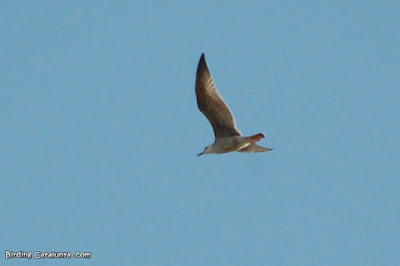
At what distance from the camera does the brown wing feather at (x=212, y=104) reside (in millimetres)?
23453

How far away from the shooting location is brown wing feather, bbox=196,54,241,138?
2345 centimetres

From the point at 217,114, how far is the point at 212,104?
275 mm

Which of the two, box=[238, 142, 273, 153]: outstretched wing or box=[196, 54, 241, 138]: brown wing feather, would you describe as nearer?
box=[196, 54, 241, 138]: brown wing feather

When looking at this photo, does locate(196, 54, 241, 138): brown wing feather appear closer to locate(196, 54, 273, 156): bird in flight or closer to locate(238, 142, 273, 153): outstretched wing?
locate(196, 54, 273, 156): bird in flight

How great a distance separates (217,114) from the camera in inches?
931

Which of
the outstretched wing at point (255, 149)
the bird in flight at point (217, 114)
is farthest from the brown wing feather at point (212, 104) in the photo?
the outstretched wing at point (255, 149)

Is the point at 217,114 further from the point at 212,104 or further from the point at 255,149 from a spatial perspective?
the point at 255,149

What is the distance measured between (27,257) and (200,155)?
416 centimetres

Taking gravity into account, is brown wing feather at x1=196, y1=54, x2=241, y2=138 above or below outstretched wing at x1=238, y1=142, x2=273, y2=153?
above

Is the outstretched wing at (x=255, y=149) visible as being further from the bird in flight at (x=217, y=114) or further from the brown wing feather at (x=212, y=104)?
the brown wing feather at (x=212, y=104)

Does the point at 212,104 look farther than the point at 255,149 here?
No

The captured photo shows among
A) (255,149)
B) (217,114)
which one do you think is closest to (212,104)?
(217,114)

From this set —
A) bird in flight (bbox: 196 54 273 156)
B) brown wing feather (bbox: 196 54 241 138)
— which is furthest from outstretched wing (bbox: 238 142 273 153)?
brown wing feather (bbox: 196 54 241 138)

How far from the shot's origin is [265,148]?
24.3 m
